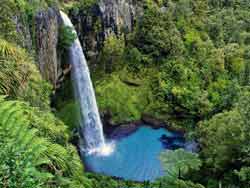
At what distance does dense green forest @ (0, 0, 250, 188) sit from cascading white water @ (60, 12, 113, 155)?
68 centimetres

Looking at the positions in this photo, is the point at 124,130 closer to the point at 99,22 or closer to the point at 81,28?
the point at 81,28

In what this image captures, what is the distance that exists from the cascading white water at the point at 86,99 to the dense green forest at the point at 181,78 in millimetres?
678

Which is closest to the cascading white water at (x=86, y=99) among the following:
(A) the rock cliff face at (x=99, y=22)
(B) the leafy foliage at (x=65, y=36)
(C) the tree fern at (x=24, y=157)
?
(B) the leafy foliage at (x=65, y=36)

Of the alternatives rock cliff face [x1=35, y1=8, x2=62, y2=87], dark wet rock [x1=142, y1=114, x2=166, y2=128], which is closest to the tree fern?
rock cliff face [x1=35, y1=8, x2=62, y2=87]

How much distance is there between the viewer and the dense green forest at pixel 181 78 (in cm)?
1230

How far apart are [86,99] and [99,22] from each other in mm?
4357

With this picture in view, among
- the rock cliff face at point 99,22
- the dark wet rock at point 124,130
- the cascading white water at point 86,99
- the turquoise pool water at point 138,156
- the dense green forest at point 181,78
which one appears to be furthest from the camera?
the rock cliff face at point 99,22

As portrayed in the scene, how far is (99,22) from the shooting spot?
20844 mm

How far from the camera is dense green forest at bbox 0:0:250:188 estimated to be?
1230 cm

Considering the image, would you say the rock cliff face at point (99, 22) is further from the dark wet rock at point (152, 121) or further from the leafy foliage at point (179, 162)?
the leafy foliage at point (179, 162)

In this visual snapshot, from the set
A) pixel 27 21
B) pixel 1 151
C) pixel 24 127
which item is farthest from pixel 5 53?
pixel 27 21

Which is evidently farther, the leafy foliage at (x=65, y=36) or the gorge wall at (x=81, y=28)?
the leafy foliage at (x=65, y=36)

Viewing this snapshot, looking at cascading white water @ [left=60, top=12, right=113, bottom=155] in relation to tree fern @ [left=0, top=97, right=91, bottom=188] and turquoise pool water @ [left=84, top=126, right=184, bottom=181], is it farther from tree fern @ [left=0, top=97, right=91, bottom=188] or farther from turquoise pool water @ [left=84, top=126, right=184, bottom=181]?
tree fern @ [left=0, top=97, right=91, bottom=188]

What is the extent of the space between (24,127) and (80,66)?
15377 mm
